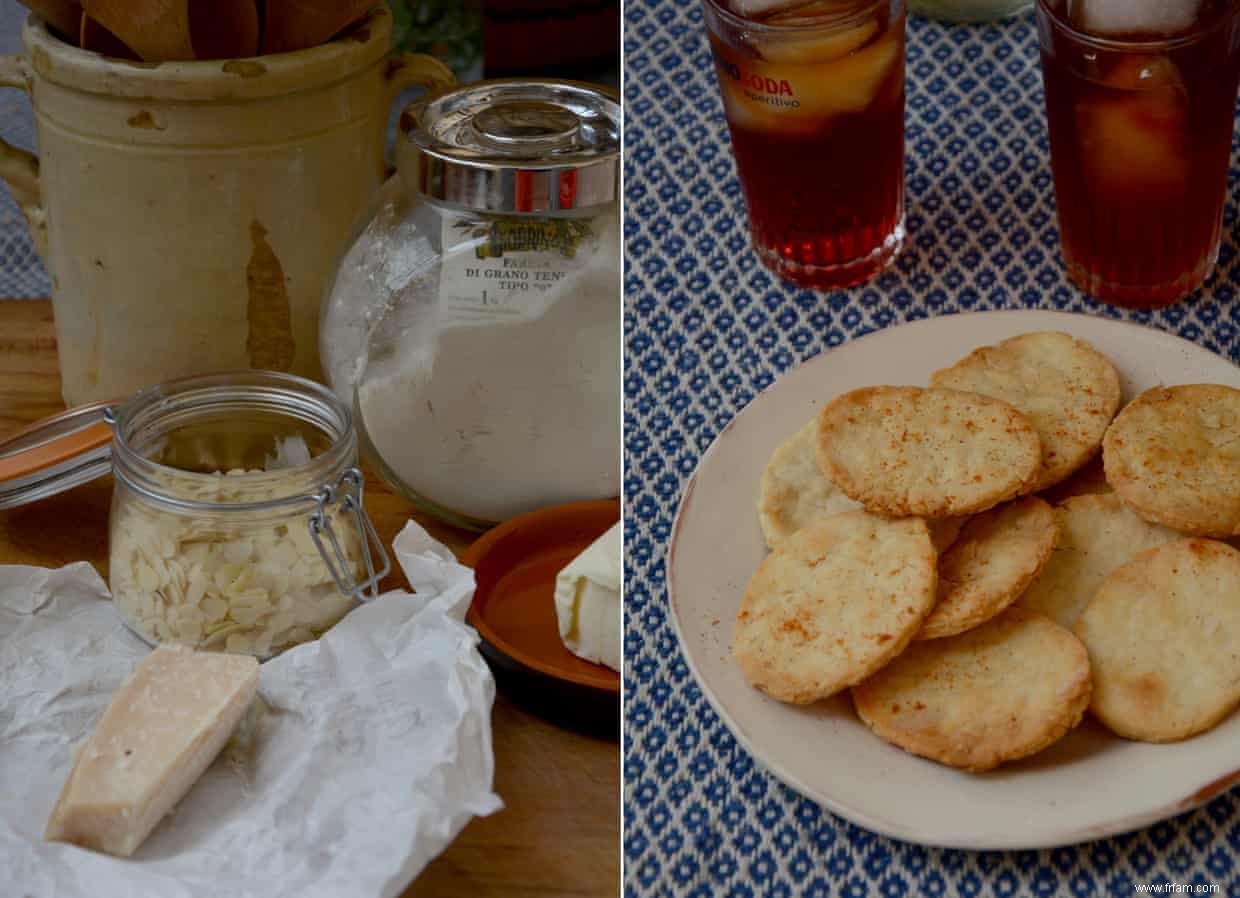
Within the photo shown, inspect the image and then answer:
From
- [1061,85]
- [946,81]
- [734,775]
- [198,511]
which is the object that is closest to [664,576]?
[734,775]

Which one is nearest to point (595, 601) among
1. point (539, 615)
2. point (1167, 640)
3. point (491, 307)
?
point (539, 615)

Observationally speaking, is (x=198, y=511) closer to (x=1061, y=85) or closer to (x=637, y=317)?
(x=637, y=317)

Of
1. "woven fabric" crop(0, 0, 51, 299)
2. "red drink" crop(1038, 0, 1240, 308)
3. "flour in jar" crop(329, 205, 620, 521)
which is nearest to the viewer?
"red drink" crop(1038, 0, 1240, 308)

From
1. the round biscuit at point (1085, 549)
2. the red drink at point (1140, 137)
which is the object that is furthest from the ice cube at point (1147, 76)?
the round biscuit at point (1085, 549)

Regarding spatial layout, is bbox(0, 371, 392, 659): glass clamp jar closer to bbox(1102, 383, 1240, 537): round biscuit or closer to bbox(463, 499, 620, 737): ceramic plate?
bbox(463, 499, 620, 737): ceramic plate

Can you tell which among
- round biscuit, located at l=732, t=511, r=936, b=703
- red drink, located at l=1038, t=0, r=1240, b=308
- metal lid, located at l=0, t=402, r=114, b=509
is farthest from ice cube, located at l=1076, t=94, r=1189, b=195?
metal lid, located at l=0, t=402, r=114, b=509

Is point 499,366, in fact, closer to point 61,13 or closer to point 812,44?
point 812,44
